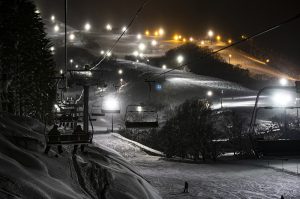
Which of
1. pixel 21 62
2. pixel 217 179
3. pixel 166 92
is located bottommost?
pixel 217 179

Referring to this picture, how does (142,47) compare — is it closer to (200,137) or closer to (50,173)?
(200,137)

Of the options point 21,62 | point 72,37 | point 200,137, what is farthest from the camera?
point 72,37

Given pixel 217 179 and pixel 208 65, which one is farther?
pixel 208 65

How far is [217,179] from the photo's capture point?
34.3 meters

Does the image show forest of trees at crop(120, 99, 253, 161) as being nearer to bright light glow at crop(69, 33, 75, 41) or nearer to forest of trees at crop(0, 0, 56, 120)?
forest of trees at crop(0, 0, 56, 120)

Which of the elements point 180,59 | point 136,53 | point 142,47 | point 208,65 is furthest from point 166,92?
point 142,47

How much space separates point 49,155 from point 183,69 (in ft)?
396

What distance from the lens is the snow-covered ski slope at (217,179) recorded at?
2850cm

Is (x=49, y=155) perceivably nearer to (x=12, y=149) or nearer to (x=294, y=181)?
(x=12, y=149)

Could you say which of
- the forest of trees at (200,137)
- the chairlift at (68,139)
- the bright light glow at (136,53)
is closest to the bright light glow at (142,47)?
the bright light glow at (136,53)

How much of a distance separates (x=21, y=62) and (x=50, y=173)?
1642 cm

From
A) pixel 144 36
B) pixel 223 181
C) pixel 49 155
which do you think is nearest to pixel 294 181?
pixel 223 181

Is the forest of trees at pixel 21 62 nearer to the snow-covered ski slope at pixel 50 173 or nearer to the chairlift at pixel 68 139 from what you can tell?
the snow-covered ski slope at pixel 50 173

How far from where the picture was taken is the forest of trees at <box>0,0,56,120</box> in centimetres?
2609
